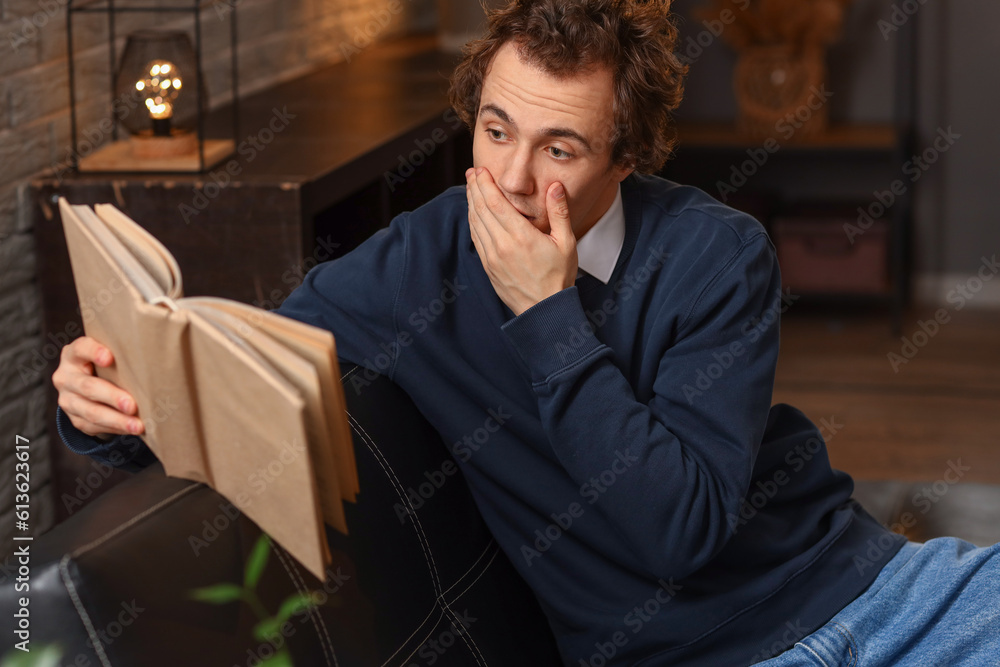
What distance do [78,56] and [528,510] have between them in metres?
1.33

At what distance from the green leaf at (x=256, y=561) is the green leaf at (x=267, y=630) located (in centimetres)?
3

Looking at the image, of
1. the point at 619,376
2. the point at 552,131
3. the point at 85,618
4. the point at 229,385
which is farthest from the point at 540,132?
the point at 85,618

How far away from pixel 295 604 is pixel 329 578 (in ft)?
0.17

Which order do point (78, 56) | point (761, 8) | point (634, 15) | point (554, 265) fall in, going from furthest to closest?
1. point (761, 8)
2. point (78, 56)
3. point (634, 15)
4. point (554, 265)

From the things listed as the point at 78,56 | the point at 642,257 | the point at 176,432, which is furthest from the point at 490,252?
the point at 78,56

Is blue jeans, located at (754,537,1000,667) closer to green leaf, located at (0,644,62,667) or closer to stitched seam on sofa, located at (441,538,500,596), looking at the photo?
stitched seam on sofa, located at (441,538,500,596)

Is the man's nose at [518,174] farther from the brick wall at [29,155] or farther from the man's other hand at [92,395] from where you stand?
the brick wall at [29,155]

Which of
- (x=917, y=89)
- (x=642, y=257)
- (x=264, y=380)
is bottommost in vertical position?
(x=917, y=89)

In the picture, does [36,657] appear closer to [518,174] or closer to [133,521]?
[133,521]

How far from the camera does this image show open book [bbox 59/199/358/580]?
0.79 m

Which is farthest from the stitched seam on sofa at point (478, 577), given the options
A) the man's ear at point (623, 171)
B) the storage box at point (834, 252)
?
the storage box at point (834, 252)

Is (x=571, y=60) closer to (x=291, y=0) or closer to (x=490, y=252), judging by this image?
(x=490, y=252)

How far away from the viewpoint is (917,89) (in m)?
4.16

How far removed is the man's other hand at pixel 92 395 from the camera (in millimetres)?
984
